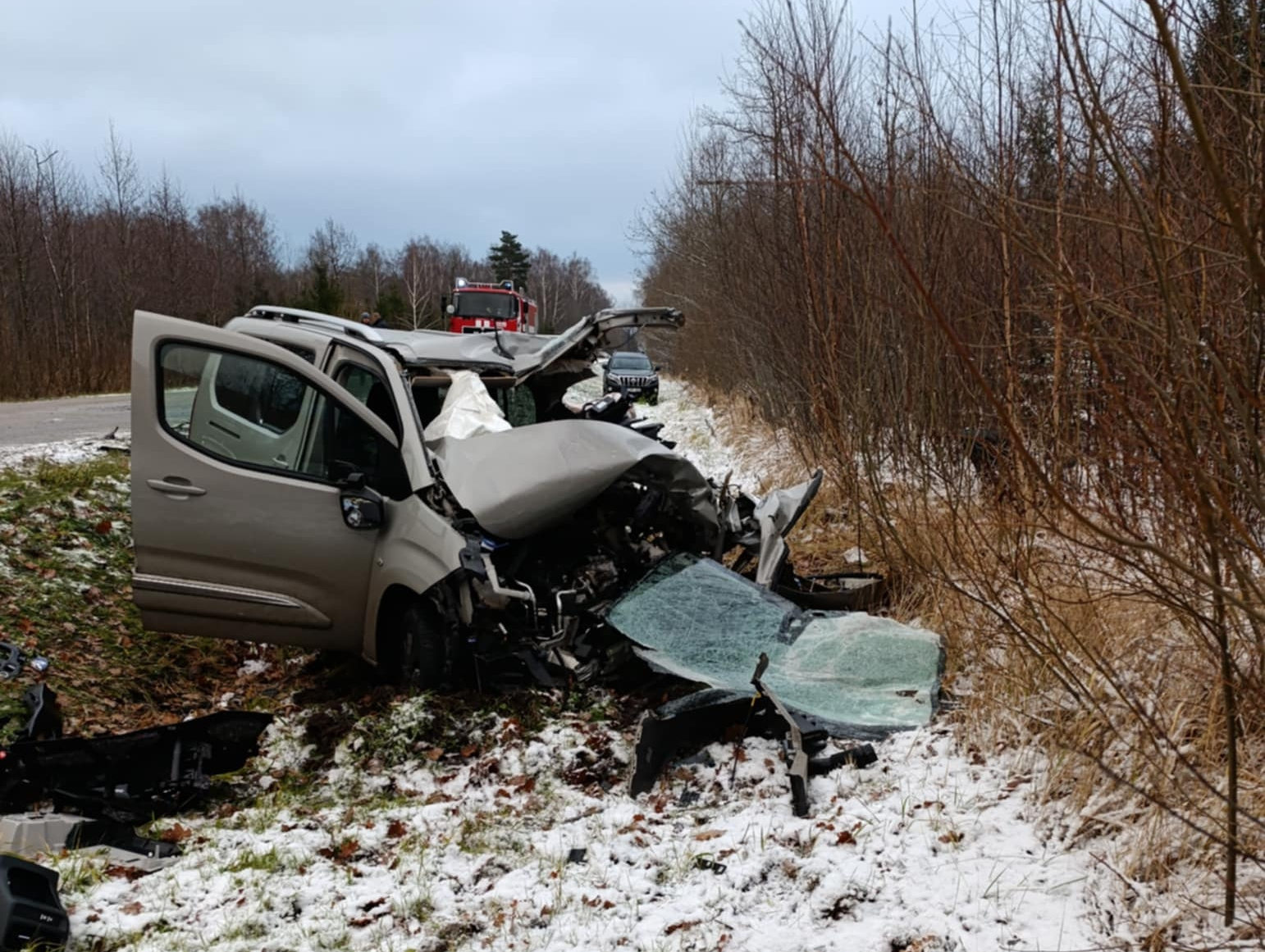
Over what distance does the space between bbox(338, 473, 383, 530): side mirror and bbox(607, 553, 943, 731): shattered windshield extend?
135 centimetres

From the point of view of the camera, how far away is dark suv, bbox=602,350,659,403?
26969 millimetres

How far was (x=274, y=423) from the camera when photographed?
497cm

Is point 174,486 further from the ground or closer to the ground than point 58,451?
closer to the ground

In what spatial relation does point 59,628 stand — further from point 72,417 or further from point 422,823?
point 72,417

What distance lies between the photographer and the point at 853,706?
170 inches

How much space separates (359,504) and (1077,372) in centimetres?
400

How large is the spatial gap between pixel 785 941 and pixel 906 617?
310cm

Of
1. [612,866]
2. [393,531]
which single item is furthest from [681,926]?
[393,531]

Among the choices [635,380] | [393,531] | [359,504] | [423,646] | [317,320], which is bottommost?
[423,646]

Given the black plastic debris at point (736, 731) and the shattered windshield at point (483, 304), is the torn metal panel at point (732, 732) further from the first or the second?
the shattered windshield at point (483, 304)

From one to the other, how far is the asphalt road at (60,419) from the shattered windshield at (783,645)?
5.72m

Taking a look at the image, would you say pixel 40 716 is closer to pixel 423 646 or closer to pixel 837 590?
pixel 423 646

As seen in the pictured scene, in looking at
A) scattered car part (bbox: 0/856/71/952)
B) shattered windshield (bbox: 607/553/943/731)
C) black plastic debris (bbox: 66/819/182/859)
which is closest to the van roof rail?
shattered windshield (bbox: 607/553/943/731)

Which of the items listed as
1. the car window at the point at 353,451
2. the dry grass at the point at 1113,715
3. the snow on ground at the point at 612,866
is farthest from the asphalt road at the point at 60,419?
the dry grass at the point at 1113,715
